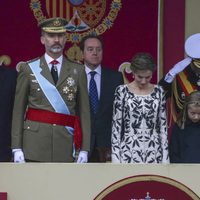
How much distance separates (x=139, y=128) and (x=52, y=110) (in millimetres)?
657

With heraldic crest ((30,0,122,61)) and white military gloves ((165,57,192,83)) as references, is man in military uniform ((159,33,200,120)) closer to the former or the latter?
white military gloves ((165,57,192,83))

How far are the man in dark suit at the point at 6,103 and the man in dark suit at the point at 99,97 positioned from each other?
0.76 meters

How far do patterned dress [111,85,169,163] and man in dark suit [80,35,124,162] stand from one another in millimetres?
471

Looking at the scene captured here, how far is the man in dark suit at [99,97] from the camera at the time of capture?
901cm

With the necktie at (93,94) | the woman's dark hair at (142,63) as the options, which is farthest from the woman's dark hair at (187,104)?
the necktie at (93,94)

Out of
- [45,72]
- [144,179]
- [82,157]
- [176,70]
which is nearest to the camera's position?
[144,179]

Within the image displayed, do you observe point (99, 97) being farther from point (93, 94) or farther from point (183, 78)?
point (183, 78)

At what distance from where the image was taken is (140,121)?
27.9 ft

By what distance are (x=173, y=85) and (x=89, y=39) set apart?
800 millimetres

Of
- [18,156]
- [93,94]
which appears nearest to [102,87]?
[93,94]

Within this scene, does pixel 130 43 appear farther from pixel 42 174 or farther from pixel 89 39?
pixel 42 174

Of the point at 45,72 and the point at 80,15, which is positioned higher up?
the point at 80,15

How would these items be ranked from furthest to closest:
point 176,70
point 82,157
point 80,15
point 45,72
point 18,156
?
point 80,15 → point 176,70 → point 45,72 → point 82,157 → point 18,156

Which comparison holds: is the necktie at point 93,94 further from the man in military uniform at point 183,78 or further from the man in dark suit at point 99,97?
the man in military uniform at point 183,78
